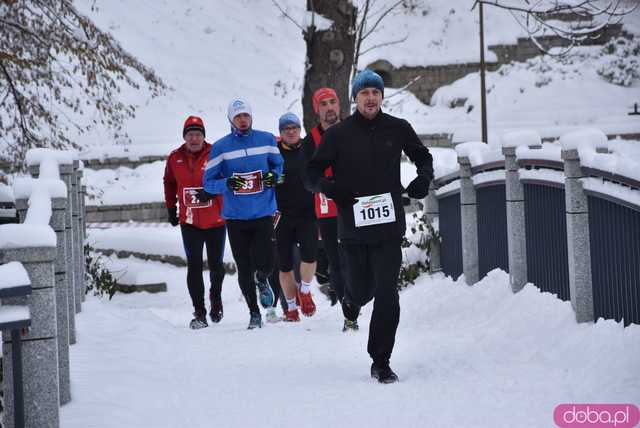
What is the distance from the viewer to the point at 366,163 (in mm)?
5992

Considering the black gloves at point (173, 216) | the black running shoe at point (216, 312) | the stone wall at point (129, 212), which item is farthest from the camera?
the stone wall at point (129, 212)

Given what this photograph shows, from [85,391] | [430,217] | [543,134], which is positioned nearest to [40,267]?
[85,391]

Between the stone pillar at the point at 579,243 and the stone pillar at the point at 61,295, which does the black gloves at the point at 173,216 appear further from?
the stone pillar at the point at 579,243

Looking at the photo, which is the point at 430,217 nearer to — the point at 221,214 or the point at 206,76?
the point at 221,214

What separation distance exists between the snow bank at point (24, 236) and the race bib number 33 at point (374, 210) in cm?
241

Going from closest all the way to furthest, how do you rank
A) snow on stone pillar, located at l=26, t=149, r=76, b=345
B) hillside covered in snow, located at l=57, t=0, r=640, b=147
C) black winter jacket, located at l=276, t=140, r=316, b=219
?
snow on stone pillar, located at l=26, t=149, r=76, b=345
black winter jacket, located at l=276, t=140, r=316, b=219
hillside covered in snow, located at l=57, t=0, r=640, b=147

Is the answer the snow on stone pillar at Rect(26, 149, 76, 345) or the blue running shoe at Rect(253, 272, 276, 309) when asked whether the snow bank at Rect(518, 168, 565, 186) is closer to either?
the blue running shoe at Rect(253, 272, 276, 309)

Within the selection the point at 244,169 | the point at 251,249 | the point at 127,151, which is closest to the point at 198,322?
the point at 251,249

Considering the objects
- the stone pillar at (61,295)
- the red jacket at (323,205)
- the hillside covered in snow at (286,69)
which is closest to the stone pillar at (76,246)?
the red jacket at (323,205)

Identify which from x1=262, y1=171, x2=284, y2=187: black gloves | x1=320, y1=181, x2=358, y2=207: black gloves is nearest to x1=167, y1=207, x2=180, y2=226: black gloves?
x1=262, y1=171, x2=284, y2=187: black gloves

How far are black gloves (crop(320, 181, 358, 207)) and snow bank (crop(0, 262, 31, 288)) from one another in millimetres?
2627

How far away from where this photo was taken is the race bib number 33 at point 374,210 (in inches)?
234

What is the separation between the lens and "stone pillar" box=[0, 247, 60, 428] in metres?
4.00

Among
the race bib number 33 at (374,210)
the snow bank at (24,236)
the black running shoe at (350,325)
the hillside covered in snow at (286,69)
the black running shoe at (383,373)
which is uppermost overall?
the hillside covered in snow at (286,69)
